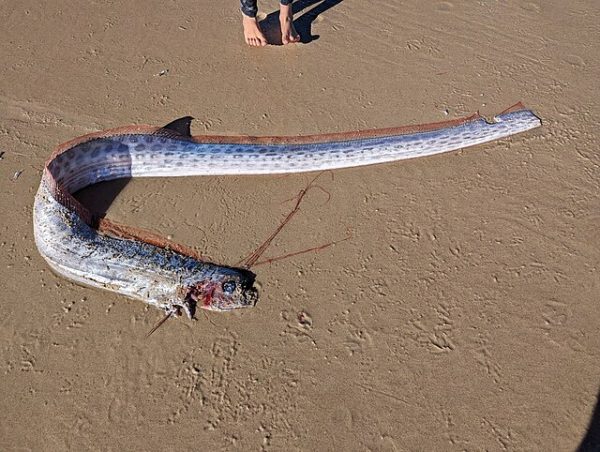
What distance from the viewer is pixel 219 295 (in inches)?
165

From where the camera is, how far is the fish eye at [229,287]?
4.20 metres

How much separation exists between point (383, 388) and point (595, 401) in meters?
1.60

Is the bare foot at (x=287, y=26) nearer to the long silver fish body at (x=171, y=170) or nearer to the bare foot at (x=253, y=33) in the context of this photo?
the bare foot at (x=253, y=33)

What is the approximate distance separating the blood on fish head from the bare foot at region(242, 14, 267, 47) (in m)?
3.18

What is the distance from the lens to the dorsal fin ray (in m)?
5.30

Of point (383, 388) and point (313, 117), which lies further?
point (313, 117)

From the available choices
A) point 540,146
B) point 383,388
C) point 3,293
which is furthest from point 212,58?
point 383,388

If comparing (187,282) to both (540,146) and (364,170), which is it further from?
(540,146)

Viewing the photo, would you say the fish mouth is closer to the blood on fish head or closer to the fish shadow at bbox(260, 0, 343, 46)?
the blood on fish head

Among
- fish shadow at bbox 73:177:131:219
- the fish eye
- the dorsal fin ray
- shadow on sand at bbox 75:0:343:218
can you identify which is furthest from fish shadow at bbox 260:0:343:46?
the fish eye

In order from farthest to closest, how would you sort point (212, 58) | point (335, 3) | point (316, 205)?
1. point (335, 3)
2. point (212, 58)
3. point (316, 205)

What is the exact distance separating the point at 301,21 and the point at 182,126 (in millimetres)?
2241

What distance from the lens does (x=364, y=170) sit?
16.5 ft

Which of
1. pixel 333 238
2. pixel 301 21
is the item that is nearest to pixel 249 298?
pixel 333 238
